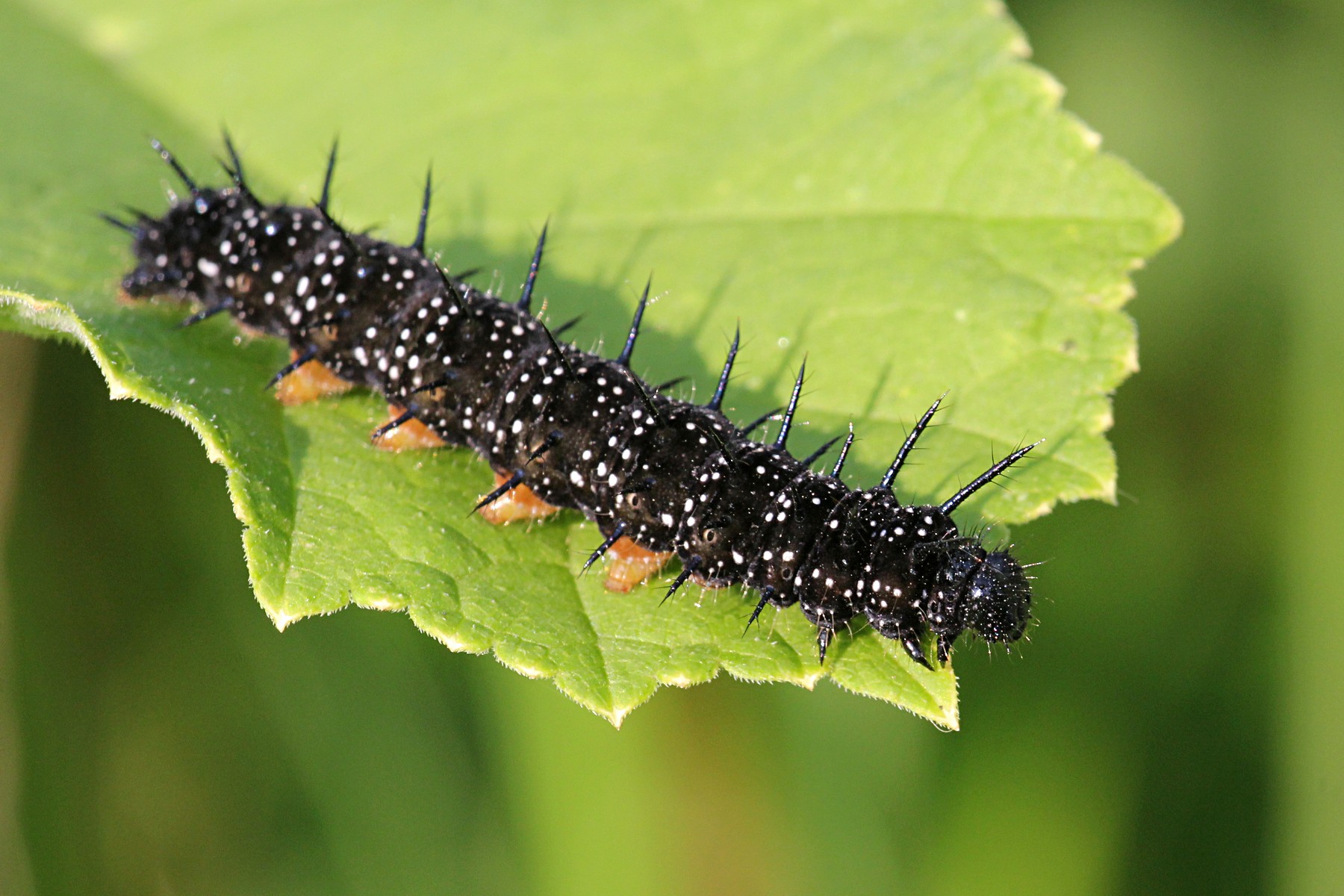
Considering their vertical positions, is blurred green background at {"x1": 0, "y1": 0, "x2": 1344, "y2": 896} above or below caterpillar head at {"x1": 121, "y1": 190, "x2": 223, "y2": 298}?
below

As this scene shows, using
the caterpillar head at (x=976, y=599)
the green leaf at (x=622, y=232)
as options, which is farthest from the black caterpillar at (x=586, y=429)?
the green leaf at (x=622, y=232)

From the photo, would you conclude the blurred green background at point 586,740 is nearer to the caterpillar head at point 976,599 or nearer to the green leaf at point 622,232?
the green leaf at point 622,232

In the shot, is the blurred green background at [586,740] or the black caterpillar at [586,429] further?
the blurred green background at [586,740]

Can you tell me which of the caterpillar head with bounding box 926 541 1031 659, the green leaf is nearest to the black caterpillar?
the caterpillar head with bounding box 926 541 1031 659

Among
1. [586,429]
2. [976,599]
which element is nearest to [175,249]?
[586,429]

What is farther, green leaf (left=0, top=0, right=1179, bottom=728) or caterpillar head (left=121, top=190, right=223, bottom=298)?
caterpillar head (left=121, top=190, right=223, bottom=298)

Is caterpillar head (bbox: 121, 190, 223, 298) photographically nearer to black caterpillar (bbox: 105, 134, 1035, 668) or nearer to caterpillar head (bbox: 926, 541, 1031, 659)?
black caterpillar (bbox: 105, 134, 1035, 668)

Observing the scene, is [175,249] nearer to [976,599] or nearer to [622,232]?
[622,232]
